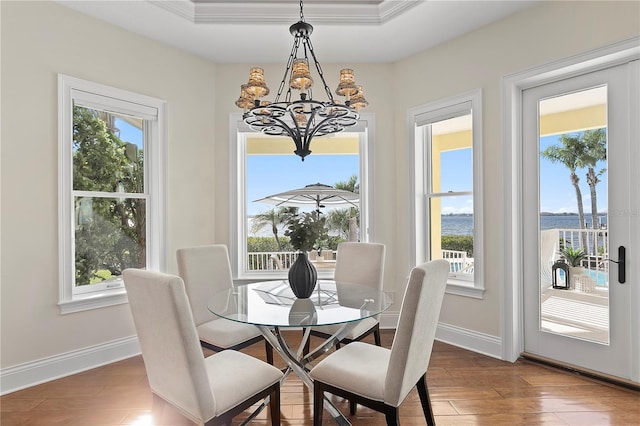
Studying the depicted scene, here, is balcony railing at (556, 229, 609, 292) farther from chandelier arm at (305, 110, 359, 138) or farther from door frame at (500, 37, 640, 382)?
chandelier arm at (305, 110, 359, 138)

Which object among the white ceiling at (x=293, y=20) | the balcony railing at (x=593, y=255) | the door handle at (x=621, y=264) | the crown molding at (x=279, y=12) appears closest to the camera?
the door handle at (x=621, y=264)

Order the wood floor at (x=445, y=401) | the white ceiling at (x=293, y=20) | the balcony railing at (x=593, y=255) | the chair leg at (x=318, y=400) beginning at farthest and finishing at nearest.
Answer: the white ceiling at (x=293, y=20) → the balcony railing at (x=593, y=255) → the wood floor at (x=445, y=401) → the chair leg at (x=318, y=400)

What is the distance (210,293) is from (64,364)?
1284mm

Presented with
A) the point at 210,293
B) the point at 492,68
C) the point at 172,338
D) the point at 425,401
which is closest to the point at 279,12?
the point at 492,68

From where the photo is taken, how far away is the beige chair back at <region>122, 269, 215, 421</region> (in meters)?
1.42

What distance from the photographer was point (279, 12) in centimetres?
300

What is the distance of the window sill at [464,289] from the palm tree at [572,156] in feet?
2.94

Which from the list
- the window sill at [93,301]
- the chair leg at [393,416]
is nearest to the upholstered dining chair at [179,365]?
the chair leg at [393,416]

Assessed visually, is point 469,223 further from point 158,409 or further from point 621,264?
point 158,409

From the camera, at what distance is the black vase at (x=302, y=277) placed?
2.21m

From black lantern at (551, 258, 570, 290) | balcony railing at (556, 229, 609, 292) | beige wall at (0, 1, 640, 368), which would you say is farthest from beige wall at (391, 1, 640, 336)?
balcony railing at (556, 229, 609, 292)

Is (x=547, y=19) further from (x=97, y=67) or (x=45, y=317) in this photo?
(x=45, y=317)

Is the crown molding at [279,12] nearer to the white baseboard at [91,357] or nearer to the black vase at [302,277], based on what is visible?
the black vase at [302,277]

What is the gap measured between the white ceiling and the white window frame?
789 millimetres
